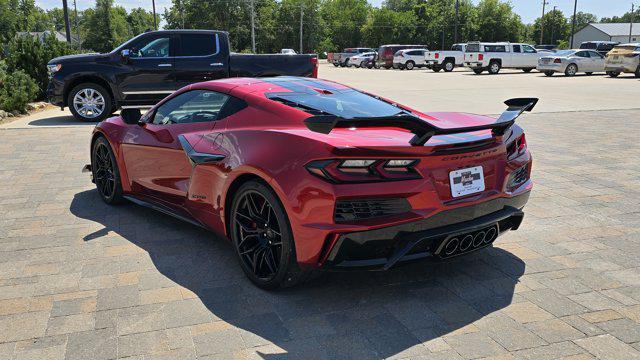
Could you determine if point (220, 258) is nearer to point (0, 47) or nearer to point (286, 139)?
point (286, 139)

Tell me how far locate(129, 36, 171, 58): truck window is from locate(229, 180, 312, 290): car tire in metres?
9.30

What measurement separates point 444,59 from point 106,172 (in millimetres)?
33933

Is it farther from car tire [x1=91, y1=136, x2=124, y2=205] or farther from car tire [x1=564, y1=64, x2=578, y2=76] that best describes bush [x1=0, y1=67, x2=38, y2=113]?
car tire [x1=564, y1=64, x2=578, y2=76]

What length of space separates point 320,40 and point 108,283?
288 feet

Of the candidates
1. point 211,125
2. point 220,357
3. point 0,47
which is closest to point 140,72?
point 0,47

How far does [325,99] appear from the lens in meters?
4.13

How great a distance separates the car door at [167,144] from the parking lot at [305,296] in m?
0.40

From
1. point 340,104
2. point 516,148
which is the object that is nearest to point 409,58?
point 340,104

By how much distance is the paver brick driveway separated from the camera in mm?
2936

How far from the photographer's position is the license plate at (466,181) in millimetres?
3256

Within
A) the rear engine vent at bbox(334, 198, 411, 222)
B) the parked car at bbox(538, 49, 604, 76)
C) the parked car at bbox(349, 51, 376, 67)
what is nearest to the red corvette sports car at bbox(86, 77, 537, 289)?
the rear engine vent at bbox(334, 198, 411, 222)

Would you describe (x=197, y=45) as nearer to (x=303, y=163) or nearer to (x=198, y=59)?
(x=198, y=59)

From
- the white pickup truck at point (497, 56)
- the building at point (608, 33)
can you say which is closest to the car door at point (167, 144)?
the white pickup truck at point (497, 56)

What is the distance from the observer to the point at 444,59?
36906mm
